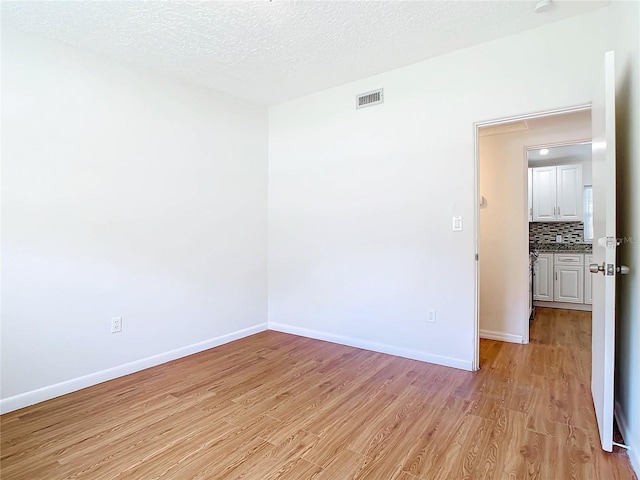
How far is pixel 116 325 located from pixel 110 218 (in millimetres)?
902

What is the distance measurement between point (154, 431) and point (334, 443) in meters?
1.11

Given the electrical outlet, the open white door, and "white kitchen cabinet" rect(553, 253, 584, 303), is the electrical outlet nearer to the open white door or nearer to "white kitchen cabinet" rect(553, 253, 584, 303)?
the open white door

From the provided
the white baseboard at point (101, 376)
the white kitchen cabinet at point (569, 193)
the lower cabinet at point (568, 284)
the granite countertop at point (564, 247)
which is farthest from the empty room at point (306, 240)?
the white kitchen cabinet at point (569, 193)

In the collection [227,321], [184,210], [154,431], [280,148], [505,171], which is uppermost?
[280,148]

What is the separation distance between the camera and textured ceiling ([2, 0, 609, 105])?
234cm

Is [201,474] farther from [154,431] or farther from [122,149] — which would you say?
[122,149]

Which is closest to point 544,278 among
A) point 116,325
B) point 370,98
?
point 370,98

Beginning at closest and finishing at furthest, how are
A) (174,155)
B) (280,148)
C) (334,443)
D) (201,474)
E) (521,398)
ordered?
(201,474) → (334,443) → (521,398) → (174,155) → (280,148)

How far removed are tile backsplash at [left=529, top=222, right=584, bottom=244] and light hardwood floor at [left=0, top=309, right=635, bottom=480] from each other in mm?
3415

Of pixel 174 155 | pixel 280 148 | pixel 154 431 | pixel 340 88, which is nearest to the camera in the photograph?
pixel 154 431

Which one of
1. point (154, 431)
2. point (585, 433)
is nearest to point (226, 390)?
point (154, 431)

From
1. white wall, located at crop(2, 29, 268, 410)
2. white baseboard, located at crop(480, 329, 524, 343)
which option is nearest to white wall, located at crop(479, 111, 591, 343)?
white baseboard, located at crop(480, 329, 524, 343)

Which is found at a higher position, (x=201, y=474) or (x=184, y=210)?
(x=184, y=210)

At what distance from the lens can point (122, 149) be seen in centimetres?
300
